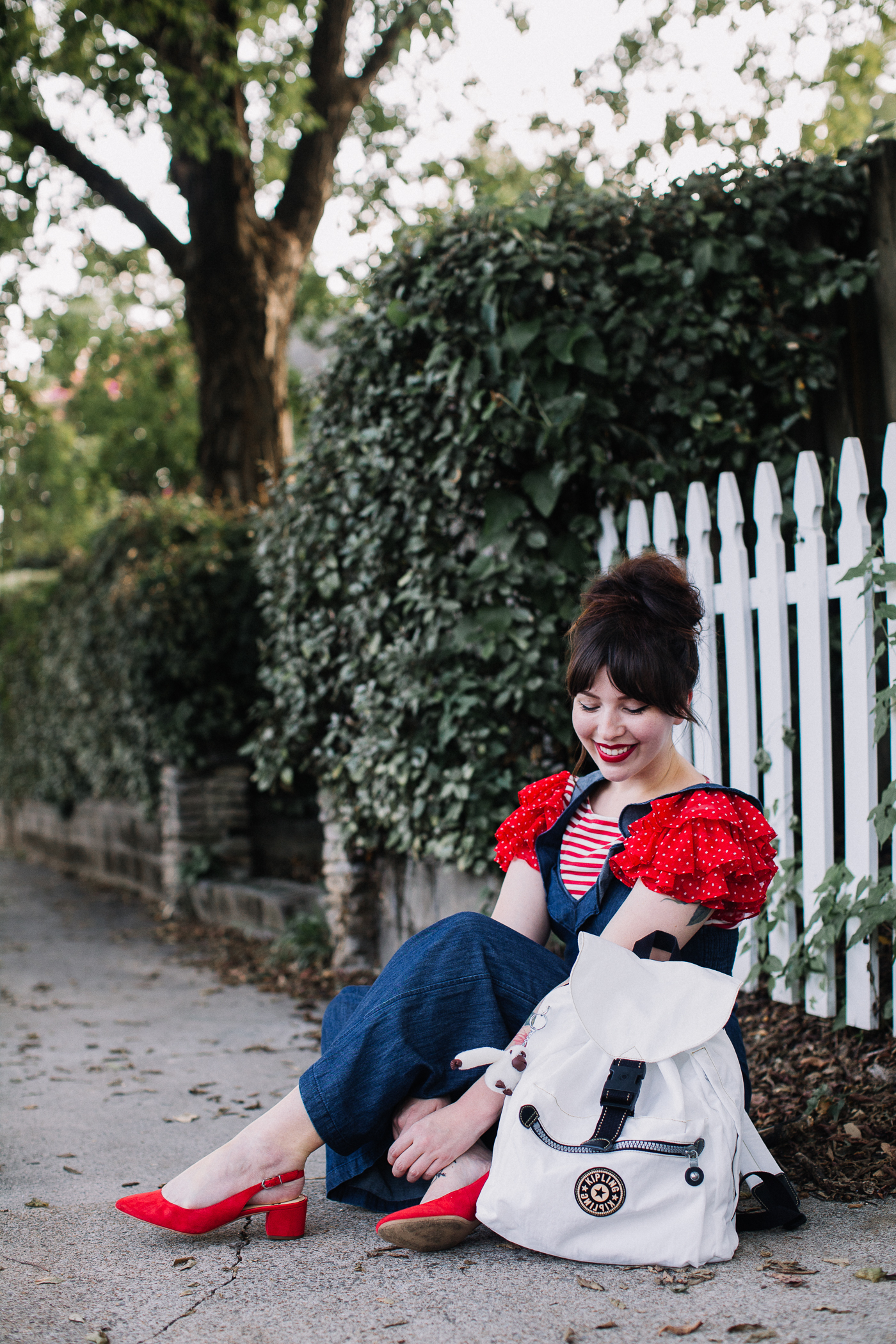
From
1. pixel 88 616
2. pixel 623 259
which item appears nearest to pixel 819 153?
pixel 623 259

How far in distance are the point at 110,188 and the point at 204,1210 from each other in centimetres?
912

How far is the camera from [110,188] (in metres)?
9.16

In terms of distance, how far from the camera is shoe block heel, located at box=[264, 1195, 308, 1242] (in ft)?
7.29

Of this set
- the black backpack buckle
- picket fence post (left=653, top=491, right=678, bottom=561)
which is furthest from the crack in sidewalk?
picket fence post (left=653, top=491, right=678, bottom=561)

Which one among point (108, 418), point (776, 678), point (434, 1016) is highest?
point (108, 418)

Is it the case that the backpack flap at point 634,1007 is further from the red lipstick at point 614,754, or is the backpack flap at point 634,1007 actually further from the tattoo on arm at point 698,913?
the red lipstick at point 614,754

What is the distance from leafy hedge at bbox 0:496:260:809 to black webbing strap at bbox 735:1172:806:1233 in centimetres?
559

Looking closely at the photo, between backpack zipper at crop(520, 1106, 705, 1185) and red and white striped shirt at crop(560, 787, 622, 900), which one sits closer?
backpack zipper at crop(520, 1106, 705, 1185)

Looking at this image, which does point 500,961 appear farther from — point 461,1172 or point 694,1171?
point 694,1171

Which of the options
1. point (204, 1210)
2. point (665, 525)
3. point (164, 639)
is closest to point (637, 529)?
point (665, 525)

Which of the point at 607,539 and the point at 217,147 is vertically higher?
the point at 217,147

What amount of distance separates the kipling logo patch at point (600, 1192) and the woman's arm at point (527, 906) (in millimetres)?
601

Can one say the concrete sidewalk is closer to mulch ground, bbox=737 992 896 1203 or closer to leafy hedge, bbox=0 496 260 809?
mulch ground, bbox=737 992 896 1203

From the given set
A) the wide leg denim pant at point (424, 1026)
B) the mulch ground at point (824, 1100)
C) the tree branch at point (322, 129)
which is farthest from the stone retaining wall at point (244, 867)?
the tree branch at point (322, 129)
